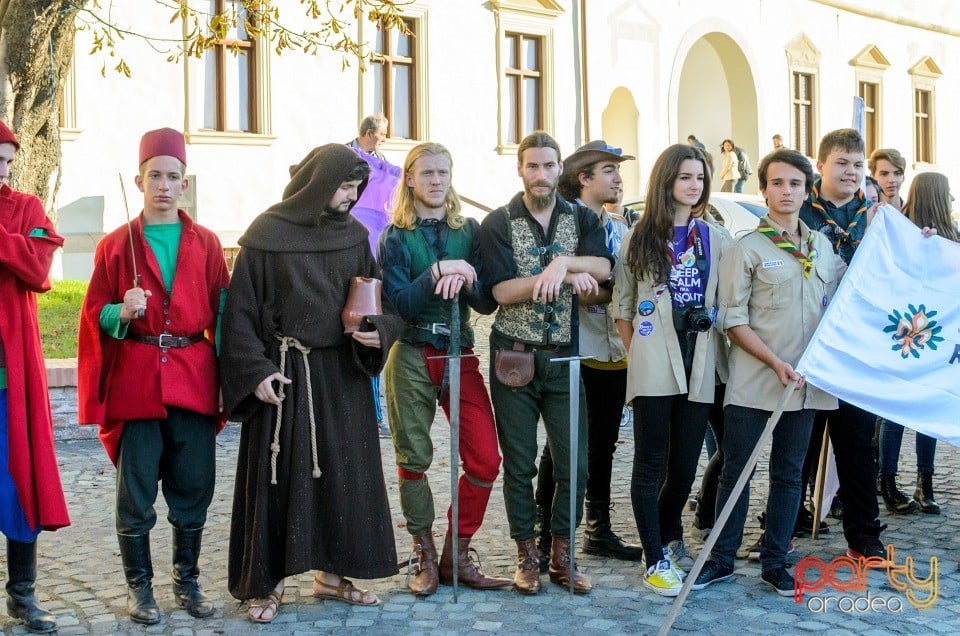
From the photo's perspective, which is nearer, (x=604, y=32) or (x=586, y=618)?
(x=586, y=618)

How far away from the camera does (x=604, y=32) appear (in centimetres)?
2188

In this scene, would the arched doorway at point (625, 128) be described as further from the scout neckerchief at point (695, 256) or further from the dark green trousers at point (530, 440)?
the dark green trousers at point (530, 440)

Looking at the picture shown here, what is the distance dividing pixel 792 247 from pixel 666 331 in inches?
23.7

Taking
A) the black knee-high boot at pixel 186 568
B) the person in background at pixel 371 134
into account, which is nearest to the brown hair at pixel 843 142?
the black knee-high boot at pixel 186 568

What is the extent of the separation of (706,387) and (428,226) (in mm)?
1294

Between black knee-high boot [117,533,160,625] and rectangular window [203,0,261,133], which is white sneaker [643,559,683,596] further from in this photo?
rectangular window [203,0,261,133]

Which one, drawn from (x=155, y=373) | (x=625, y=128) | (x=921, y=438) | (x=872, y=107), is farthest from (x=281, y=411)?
(x=872, y=107)

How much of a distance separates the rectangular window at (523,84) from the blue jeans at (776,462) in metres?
15.7

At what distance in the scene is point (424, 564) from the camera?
506 centimetres

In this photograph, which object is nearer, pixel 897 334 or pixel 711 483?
pixel 897 334

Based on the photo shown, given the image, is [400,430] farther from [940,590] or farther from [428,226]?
[940,590]

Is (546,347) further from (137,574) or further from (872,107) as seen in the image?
(872,107)

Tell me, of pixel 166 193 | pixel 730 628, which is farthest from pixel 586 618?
pixel 166 193

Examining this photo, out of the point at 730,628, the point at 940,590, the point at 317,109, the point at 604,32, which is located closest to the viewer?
the point at 730,628
